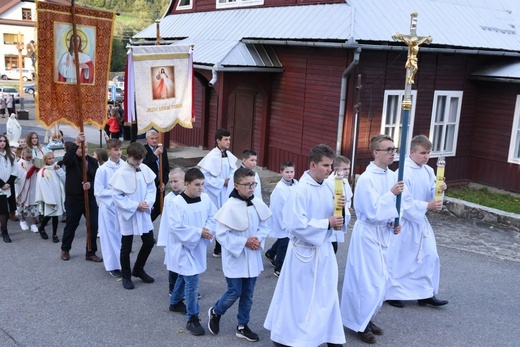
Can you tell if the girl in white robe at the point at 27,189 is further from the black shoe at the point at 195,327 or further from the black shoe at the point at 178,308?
the black shoe at the point at 195,327

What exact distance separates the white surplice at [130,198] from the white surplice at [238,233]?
5.91ft

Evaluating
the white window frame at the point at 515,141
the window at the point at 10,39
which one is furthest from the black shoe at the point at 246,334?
the window at the point at 10,39

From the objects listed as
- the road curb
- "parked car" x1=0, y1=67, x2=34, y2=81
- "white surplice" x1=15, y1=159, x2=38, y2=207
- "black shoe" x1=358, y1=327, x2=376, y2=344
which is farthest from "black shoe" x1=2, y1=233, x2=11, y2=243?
"parked car" x1=0, y1=67, x2=34, y2=81

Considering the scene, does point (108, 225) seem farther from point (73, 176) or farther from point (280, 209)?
point (280, 209)

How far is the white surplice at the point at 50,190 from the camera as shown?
28.8 feet

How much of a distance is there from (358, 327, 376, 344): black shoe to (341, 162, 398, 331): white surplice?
9cm

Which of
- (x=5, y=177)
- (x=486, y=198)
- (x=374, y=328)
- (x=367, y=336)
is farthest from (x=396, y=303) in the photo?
(x=486, y=198)

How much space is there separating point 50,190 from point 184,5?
41.2 feet

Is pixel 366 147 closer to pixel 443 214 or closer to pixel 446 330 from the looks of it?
pixel 443 214

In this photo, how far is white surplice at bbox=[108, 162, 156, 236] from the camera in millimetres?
6629

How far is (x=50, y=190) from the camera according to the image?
882 centimetres

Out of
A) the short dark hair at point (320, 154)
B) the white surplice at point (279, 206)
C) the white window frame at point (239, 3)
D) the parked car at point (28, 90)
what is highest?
the white window frame at point (239, 3)

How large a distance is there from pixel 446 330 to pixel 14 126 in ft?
35.4

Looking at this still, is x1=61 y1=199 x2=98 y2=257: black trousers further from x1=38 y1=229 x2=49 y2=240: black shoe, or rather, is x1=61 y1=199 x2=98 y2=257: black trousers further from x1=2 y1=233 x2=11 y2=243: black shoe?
x1=2 y1=233 x2=11 y2=243: black shoe
